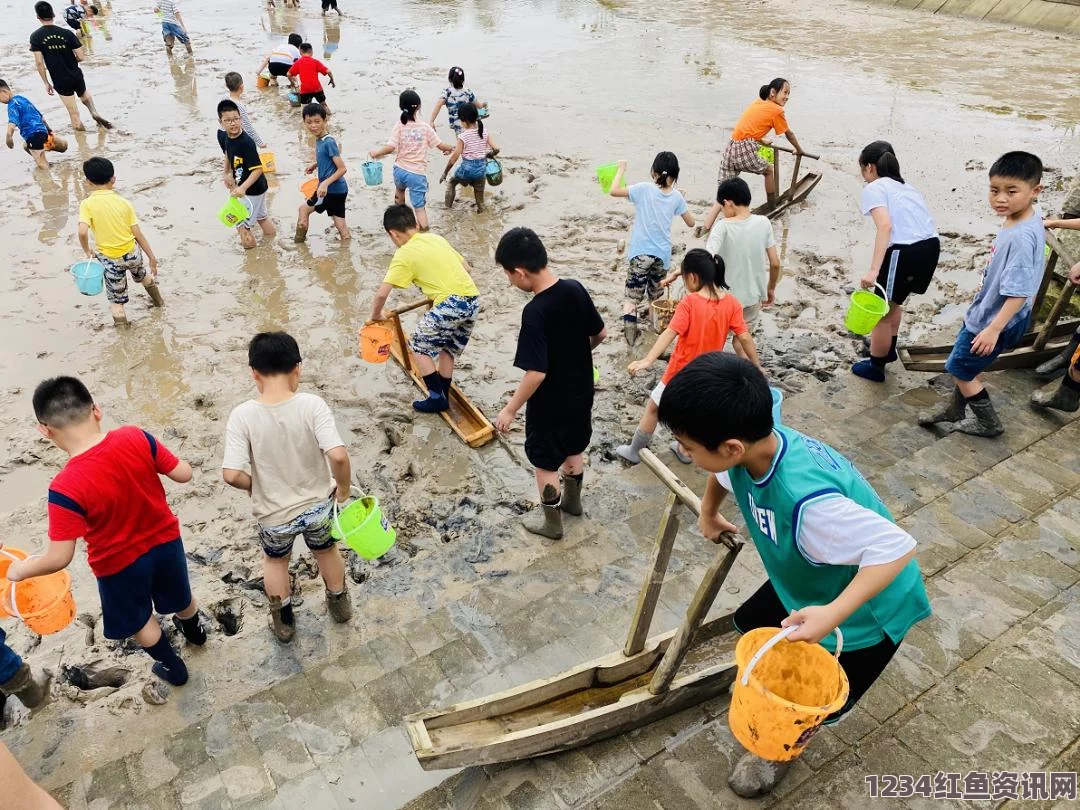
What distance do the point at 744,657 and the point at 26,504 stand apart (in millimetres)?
5112

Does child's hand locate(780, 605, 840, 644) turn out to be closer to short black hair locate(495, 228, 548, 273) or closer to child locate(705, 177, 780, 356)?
short black hair locate(495, 228, 548, 273)

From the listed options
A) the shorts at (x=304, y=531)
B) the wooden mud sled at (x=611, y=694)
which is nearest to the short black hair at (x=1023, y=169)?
the wooden mud sled at (x=611, y=694)

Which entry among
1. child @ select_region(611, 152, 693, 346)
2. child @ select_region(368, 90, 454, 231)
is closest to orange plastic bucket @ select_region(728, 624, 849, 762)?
child @ select_region(611, 152, 693, 346)

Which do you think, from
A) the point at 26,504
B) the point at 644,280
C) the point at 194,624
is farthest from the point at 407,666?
the point at 644,280

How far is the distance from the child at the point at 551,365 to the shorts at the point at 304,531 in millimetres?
1109

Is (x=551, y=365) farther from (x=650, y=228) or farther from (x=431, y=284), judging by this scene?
Result: (x=650, y=228)

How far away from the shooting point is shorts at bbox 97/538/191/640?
3271 millimetres

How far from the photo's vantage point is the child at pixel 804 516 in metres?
1.94

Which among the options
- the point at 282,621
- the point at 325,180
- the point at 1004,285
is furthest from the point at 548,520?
the point at 325,180

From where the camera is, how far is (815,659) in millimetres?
2316

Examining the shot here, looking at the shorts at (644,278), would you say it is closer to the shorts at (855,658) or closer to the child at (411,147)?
the child at (411,147)

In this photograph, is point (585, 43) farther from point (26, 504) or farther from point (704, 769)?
point (704, 769)

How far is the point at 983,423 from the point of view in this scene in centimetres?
483

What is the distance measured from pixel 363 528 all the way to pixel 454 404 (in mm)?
2631
